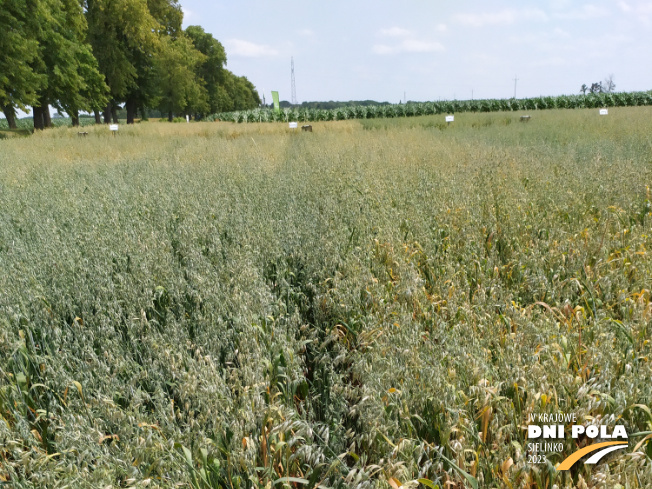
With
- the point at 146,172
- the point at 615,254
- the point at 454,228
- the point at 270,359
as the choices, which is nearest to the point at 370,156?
the point at 146,172

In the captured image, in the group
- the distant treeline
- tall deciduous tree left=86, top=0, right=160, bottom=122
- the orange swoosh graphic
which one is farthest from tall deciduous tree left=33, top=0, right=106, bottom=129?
the orange swoosh graphic

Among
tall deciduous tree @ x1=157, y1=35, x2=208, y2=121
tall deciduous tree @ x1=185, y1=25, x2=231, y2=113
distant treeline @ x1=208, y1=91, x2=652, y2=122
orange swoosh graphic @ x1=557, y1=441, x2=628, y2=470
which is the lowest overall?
orange swoosh graphic @ x1=557, y1=441, x2=628, y2=470

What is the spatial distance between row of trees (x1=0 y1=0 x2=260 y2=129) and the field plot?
1836cm

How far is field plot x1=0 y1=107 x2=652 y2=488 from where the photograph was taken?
5.53 feet

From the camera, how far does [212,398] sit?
6.03ft

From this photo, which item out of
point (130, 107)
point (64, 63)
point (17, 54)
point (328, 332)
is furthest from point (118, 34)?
point (328, 332)

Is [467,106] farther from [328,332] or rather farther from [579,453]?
[579,453]

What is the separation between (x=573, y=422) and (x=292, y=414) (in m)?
1.18

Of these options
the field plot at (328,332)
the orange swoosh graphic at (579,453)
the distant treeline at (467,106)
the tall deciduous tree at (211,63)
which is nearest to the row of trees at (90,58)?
the distant treeline at (467,106)

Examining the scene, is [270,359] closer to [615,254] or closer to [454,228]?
[454,228]

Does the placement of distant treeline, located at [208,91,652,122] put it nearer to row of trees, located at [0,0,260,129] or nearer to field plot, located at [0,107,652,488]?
row of trees, located at [0,0,260,129]

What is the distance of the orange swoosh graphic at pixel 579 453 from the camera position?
1.58 meters

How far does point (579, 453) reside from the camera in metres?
1.62

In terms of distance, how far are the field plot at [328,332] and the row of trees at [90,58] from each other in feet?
60.2
